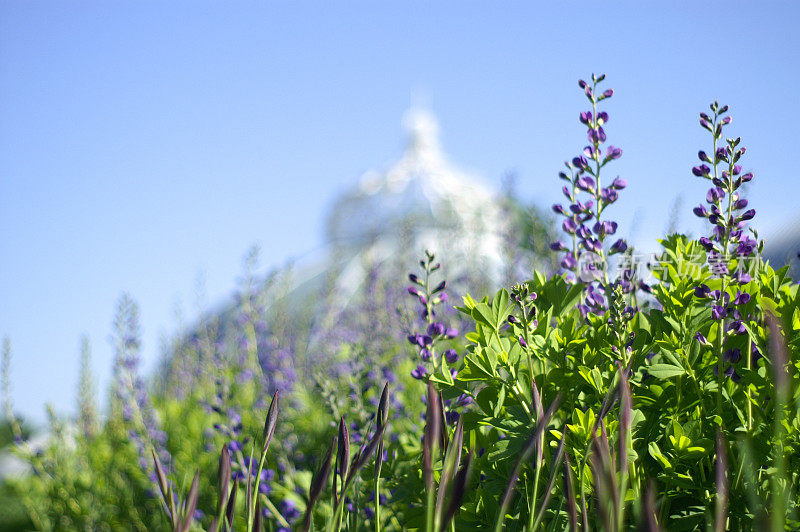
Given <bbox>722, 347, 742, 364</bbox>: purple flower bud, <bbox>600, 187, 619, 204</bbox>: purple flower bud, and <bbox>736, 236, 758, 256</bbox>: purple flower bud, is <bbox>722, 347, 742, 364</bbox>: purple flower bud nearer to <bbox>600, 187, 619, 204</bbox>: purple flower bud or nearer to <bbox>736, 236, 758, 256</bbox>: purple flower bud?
<bbox>736, 236, 758, 256</bbox>: purple flower bud

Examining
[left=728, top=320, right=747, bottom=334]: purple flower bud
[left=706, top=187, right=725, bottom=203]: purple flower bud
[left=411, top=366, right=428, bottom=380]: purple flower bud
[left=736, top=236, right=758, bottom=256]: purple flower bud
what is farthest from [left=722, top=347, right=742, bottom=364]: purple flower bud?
[left=411, top=366, right=428, bottom=380]: purple flower bud

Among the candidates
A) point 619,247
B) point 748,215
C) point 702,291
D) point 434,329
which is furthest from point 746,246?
point 434,329

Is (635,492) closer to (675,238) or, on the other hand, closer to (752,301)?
(752,301)

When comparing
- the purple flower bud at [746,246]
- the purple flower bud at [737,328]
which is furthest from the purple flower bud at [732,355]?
the purple flower bud at [746,246]

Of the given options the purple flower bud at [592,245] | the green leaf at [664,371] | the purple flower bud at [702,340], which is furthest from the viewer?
the purple flower bud at [592,245]

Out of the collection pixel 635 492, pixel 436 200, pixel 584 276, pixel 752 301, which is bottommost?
pixel 635 492

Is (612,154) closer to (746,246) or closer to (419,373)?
(746,246)

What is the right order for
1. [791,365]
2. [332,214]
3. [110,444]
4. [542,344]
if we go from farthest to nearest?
[332,214] → [110,444] → [542,344] → [791,365]

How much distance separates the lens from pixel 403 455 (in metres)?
2.02

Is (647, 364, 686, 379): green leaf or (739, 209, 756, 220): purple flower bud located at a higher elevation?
(739, 209, 756, 220): purple flower bud

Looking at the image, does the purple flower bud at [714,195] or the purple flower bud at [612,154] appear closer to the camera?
the purple flower bud at [714,195]

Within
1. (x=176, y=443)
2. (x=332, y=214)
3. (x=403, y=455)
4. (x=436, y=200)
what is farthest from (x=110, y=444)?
(x=332, y=214)

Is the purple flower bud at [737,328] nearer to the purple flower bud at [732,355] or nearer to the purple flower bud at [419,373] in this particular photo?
the purple flower bud at [732,355]

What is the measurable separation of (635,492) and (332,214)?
16.2 m
